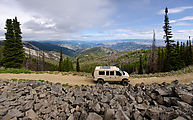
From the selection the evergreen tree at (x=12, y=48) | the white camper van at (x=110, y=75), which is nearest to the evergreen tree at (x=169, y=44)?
the white camper van at (x=110, y=75)

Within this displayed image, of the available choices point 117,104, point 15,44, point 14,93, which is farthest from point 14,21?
point 117,104

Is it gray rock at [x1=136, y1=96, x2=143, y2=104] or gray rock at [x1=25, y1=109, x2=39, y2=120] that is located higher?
gray rock at [x1=136, y1=96, x2=143, y2=104]

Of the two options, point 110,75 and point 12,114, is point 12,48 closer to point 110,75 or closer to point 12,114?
point 110,75

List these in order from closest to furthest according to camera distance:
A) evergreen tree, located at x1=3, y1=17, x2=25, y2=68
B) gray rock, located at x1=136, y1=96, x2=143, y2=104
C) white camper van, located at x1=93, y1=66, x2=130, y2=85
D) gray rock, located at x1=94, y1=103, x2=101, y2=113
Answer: gray rock, located at x1=94, y1=103, x2=101, y2=113
gray rock, located at x1=136, y1=96, x2=143, y2=104
white camper van, located at x1=93, y1=66, x2=130, y2=85
evergreen tree, located at x1=3, y1=17, x2=25, y2=68

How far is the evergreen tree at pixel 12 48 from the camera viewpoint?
36.1 metres

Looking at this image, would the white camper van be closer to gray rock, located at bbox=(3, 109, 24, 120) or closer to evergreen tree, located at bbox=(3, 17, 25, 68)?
gray rock, located at bbox=(3, 109, 24, 120)

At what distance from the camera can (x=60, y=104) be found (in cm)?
729

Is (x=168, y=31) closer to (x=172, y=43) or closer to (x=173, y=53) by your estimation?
(x=172, y=43)

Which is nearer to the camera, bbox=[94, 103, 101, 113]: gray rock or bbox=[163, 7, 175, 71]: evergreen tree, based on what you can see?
bbox=[94, 103, 101, 113]: gray rock

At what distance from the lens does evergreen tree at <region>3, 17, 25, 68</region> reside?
36.1m

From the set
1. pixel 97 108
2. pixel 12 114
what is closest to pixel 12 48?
pixel 12 114

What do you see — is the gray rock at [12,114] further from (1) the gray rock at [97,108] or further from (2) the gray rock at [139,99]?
(2) the gray rock at [139,99]


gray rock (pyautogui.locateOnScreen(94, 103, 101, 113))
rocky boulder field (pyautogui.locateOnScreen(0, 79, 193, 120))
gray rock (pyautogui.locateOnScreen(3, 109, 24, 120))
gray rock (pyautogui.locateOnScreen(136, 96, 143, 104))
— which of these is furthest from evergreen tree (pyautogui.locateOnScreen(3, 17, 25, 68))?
gray rock (pyautogui.locateOnScreen(136, 96, 143, 104))

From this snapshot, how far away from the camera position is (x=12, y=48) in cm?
3691
